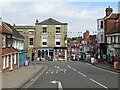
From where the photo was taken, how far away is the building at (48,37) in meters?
78.2

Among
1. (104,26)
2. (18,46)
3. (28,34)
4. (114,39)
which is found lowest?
(18,46)

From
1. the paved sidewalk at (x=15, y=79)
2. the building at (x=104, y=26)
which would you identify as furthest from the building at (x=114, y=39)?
the paved sidewalk at (x=15, y=79)

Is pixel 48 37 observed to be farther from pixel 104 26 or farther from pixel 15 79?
pixel 15 79

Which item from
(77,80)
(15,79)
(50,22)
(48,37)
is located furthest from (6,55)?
(50,22)

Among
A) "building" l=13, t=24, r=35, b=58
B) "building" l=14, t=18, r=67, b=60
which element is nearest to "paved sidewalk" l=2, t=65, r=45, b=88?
"building" l=13, t=24, r=35, b=58

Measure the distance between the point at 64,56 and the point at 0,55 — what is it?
4678 centimetres

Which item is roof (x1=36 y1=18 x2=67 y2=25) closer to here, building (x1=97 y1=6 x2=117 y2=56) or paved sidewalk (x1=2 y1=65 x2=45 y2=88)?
building (x1=97 y1=6 x2=117 y2=56)

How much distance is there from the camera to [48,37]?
260 ft

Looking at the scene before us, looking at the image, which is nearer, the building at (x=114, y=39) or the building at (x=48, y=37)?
A: the building at (x=114, y=39)

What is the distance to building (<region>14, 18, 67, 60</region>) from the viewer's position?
257ft

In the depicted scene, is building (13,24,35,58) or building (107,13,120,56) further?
building (13,24,35,58)

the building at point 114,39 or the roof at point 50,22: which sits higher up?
the roof at point 50,22

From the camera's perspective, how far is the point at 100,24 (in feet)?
213

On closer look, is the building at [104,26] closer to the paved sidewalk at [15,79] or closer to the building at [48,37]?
the building at [48,37]
